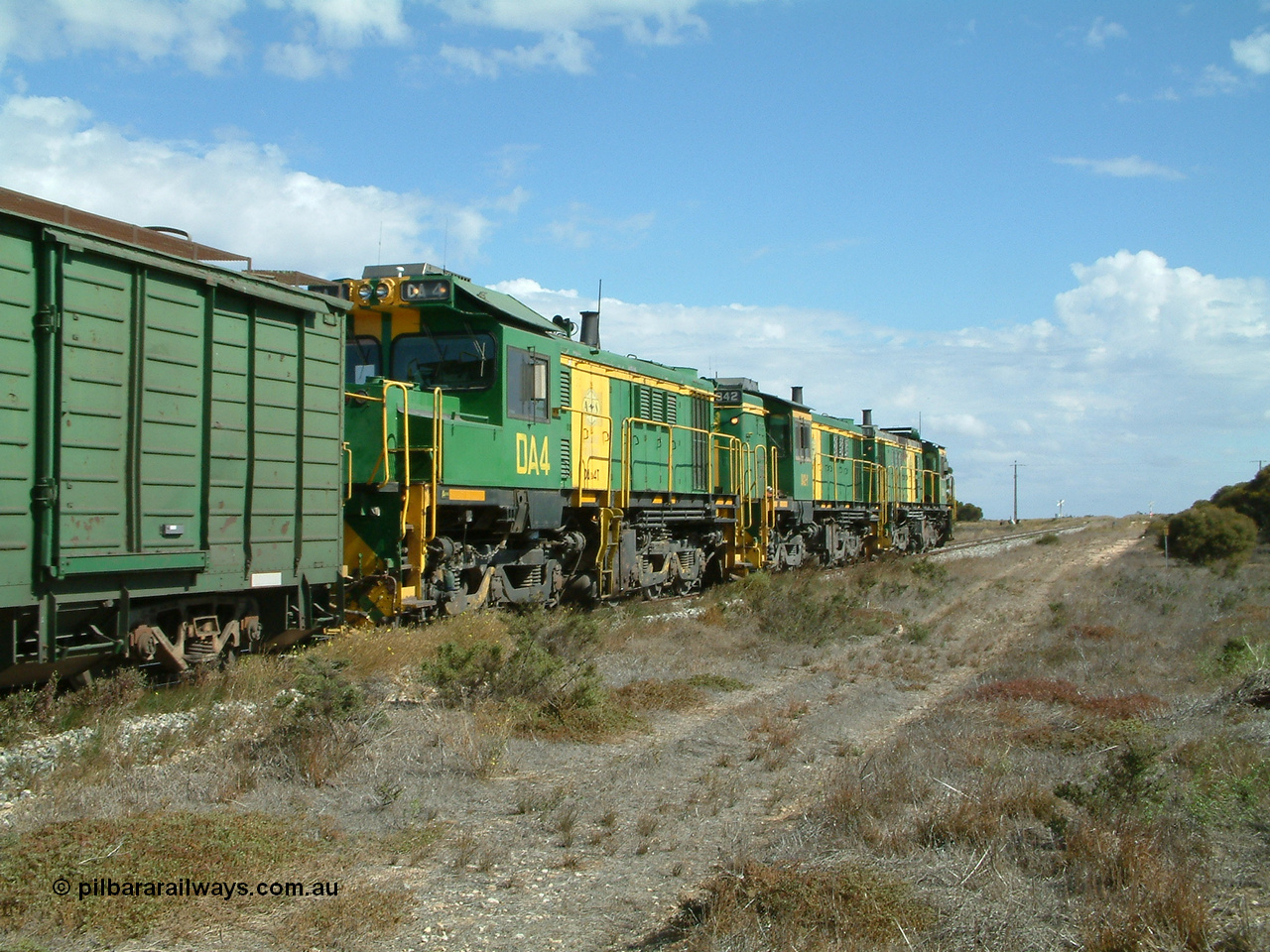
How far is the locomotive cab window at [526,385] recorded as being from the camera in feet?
39.5

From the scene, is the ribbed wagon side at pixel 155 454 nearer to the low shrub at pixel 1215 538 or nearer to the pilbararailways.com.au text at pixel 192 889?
the pilbararailways.com.au text at pixel 192 889

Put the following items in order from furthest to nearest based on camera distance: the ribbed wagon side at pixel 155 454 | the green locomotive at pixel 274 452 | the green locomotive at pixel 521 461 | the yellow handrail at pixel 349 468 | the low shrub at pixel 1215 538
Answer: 1. the low shrub at pixel 1215 538
2. the green locomotive at pixel 521 461
3. the yellow handrail at pixel 349 468
4. the green locomotive at pixel 274 452
5. the ribbed wagon side at pixel 155 454

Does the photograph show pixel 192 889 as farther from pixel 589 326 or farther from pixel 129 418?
pixel 589 326

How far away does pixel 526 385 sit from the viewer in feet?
40.7

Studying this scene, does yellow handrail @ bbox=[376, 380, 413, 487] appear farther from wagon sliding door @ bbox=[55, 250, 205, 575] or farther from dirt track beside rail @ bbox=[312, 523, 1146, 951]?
dirt track beside rail @ bbox=[312, 523, 1146, 951]

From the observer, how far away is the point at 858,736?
855cm

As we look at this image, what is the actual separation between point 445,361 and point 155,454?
493cm

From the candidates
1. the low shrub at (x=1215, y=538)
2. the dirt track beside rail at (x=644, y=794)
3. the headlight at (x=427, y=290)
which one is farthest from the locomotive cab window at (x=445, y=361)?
the low shrub at (x=1215, y=538)

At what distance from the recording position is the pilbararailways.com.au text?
4.31 metres

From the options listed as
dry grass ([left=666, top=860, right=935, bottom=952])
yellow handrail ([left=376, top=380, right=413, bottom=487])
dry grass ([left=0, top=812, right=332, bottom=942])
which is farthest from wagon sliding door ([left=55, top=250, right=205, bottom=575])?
dry grass ([left=666, top=860, right=935, bottom=952])

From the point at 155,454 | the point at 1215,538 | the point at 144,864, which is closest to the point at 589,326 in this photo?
the point at 155,454

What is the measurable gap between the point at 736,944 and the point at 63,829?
320 centimetres

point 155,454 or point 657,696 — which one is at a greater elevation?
point 155,454

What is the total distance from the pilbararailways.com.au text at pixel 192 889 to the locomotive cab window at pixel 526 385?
7.81m
